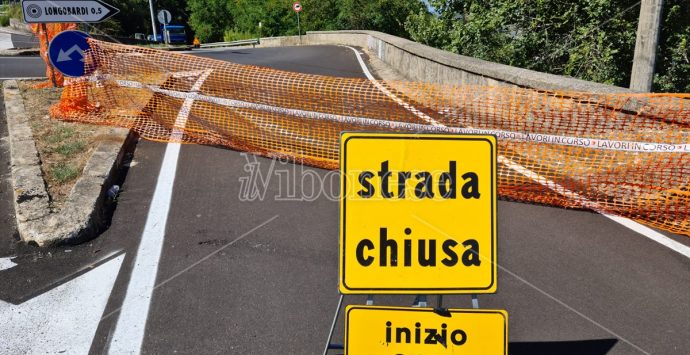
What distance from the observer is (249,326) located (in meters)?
3.82

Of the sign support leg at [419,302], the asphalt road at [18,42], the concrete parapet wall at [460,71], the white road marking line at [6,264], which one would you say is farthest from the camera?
the asphalt road at [18,42]

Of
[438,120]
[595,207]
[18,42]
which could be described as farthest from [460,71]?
[18,42]

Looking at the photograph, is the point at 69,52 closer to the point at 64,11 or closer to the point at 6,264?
the point at 64,11

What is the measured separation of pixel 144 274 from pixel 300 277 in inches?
44.5

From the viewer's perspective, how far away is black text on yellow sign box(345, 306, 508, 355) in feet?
10.1

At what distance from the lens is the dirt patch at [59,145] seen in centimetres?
595

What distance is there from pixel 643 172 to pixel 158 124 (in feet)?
20.0

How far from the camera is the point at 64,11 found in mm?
9609

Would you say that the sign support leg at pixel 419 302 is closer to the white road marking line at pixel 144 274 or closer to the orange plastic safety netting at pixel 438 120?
the white road marking line at pixel 144 274

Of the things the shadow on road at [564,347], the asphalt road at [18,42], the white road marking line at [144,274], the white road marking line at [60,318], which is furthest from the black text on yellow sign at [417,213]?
the asphalt road at [18,42]

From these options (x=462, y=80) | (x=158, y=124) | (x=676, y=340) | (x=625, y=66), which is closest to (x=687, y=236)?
(x=676, y=340)

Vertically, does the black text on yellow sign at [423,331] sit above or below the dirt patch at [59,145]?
below

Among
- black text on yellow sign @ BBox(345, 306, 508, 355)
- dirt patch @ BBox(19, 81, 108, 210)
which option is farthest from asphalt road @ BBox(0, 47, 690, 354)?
black text on yellow sign @ BBox(345, 306, 508, 355)

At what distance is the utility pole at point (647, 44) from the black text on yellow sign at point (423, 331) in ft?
18.3
